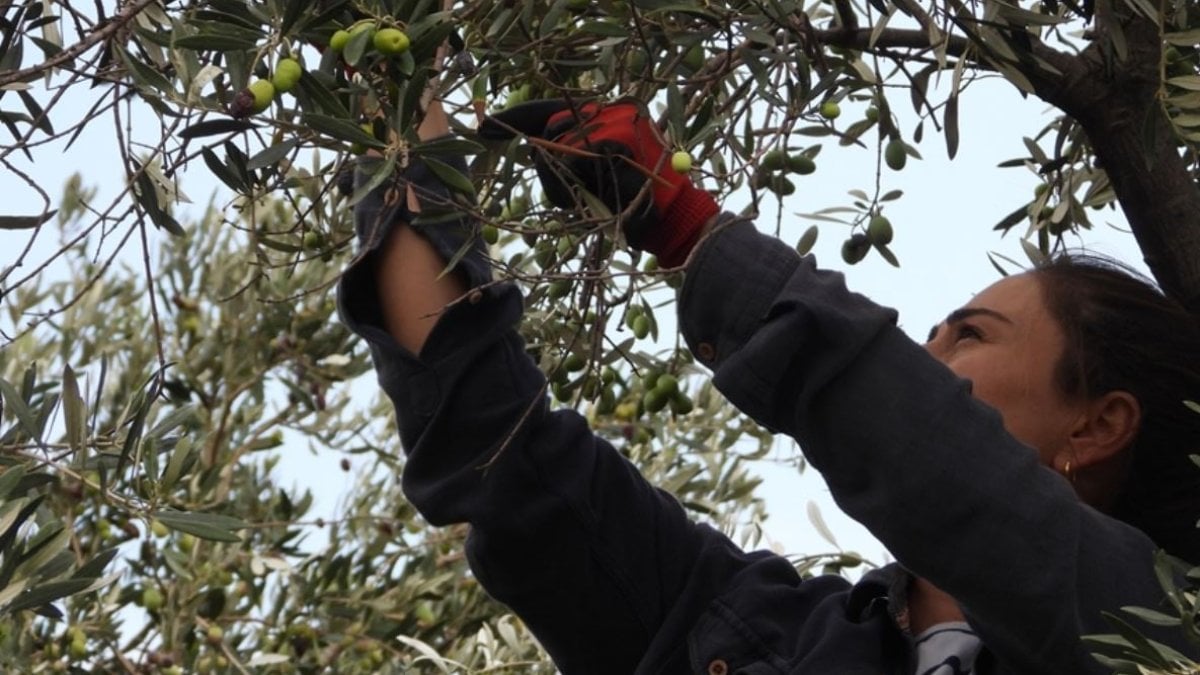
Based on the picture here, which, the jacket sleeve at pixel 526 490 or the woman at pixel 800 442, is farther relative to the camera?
the jacket sleeve at pixel 526 490

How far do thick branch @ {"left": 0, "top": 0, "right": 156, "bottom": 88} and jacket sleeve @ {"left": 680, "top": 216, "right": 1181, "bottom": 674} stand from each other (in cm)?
62

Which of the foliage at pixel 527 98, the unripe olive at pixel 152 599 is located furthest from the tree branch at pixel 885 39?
the unripe olive at pixel 152 599

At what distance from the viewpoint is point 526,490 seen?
2.23 meters

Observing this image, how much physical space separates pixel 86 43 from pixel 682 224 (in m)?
0.62

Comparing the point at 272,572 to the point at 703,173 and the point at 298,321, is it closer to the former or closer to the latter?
the point at 298,321

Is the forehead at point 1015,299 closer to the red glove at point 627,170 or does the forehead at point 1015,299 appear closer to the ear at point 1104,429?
the ear at point 1104,429

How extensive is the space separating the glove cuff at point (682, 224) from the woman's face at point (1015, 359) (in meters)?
0.43

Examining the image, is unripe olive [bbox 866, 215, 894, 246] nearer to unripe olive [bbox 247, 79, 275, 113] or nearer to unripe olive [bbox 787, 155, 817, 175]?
unripe olive [bbox 787, 155, 817, 175]

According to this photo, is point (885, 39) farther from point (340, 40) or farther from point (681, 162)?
point (340, 40)

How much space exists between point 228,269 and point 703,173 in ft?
13.8

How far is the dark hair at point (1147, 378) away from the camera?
95.0 inches

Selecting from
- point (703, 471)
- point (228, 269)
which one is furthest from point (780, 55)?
point (228, 269)

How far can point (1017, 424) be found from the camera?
2.33 metres

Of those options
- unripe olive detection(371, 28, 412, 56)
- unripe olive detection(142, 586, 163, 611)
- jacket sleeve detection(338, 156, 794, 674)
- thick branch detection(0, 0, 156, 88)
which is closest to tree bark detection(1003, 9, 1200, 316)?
jacket sleeve detection(338, 156, 794, 674)
